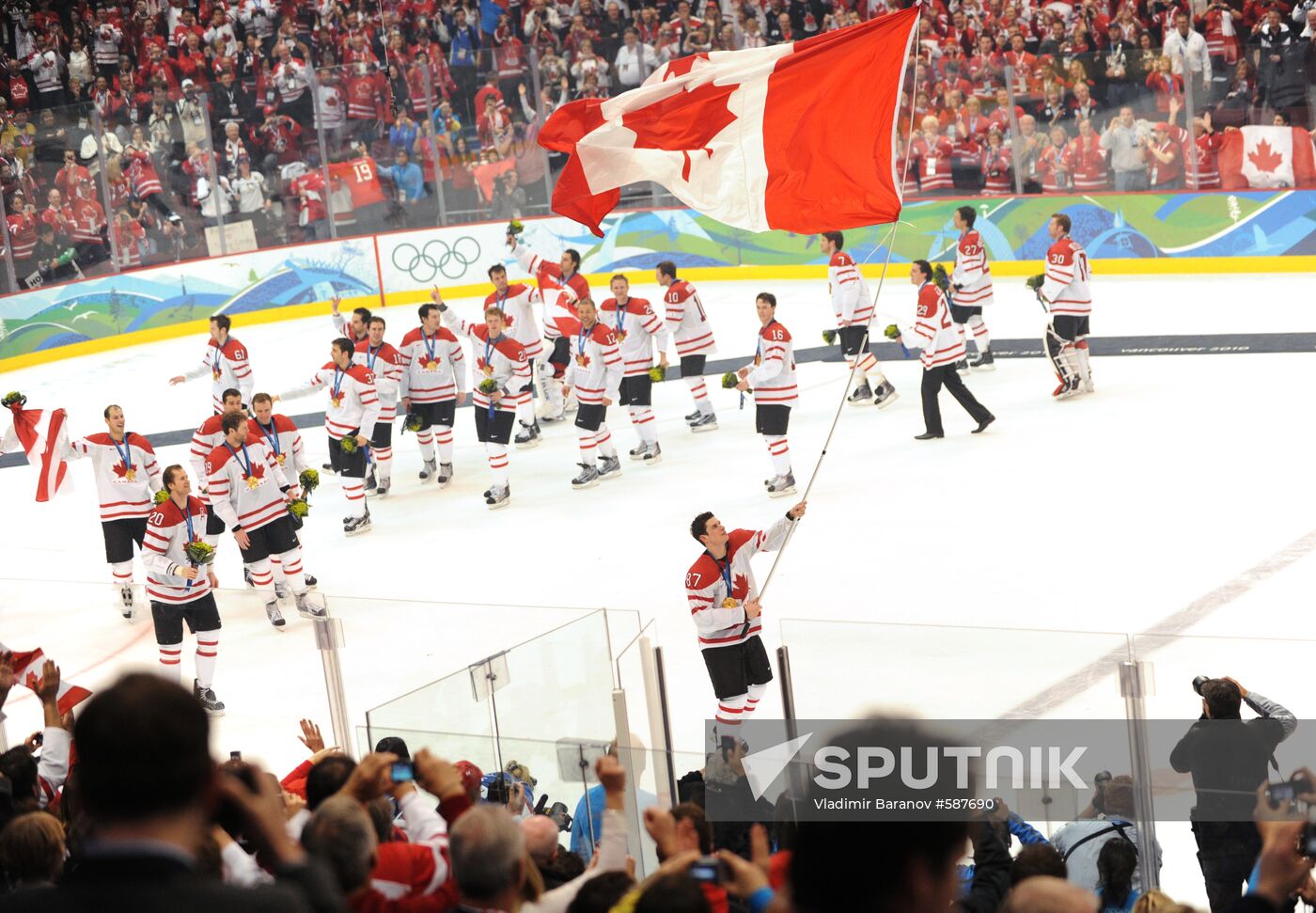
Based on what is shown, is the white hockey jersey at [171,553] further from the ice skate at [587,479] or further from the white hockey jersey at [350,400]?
the ice skate at [587,479]

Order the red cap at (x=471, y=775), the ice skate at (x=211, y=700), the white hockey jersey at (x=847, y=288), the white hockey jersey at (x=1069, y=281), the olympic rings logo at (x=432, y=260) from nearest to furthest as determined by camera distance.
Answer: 1. the red cap at (x=471, y=775)
2. the ice skate at (x=211, y=700)
3. the white hockey jersey at (x=1069, y=281)
4. the white hockey jersey at (x=847, y=288)
5. the olympic rings logo at (x=432, y=260)

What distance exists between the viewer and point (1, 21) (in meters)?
25.8

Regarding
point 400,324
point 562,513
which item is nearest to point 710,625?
point 562,513

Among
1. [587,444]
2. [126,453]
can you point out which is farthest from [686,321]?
[126,453]

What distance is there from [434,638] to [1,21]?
21.4m

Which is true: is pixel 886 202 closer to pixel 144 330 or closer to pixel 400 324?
pixel 400 324

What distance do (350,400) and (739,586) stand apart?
20.0ft

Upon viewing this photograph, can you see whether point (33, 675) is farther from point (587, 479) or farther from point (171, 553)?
point (587, 479)

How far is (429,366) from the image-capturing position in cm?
1427

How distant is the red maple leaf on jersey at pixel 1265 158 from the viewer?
18688mm

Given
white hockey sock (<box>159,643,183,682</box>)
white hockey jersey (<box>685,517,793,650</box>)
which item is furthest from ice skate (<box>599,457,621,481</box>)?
white hockey jersey (<box>685,517,793,650</box>)

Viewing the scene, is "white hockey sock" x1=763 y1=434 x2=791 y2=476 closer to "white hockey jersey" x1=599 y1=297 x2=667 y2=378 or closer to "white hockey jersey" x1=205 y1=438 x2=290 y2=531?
"white hockey jersey" x1=599 y1=297 x2=667 y2=378

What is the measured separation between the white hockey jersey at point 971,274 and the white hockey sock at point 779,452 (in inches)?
142

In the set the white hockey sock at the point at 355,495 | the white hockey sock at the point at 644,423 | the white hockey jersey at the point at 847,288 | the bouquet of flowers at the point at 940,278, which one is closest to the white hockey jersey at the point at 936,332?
the bouquet of flowers at the point at 940,278
